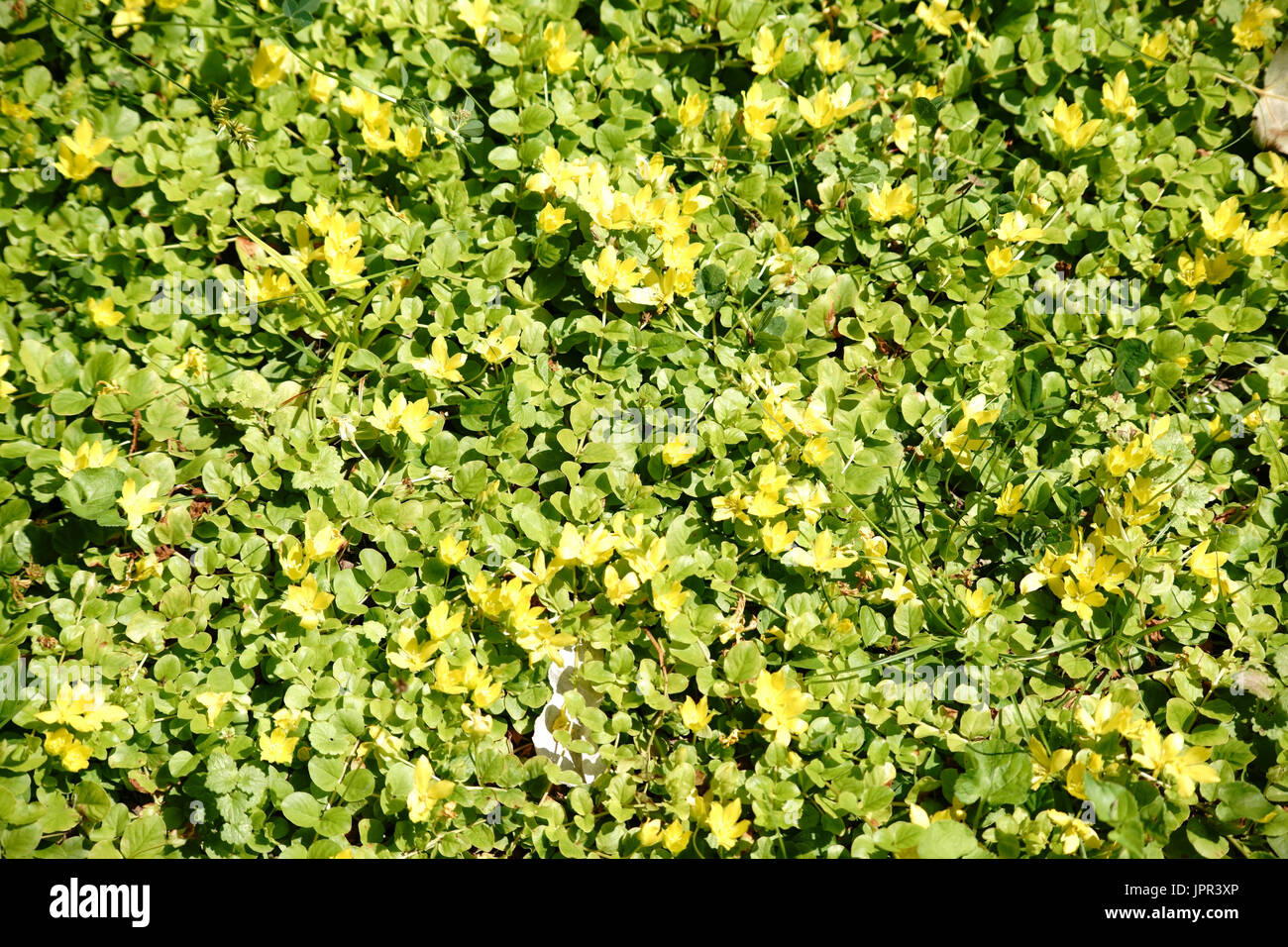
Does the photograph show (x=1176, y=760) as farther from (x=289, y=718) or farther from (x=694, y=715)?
(x=289, y=718)

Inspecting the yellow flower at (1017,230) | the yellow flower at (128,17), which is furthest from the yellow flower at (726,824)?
the yellow flower at (128,17)

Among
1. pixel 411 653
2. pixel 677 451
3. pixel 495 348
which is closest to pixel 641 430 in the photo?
pixel 677 451

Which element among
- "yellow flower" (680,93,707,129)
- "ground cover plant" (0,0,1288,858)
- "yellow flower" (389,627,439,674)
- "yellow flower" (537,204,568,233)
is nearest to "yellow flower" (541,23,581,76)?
"ground cover plant" (0,0,1288,858)

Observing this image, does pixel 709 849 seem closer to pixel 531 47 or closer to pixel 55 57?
pixel 531 47

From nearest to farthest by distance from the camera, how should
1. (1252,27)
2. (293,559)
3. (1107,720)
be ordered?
(1107,720) → (293,559) → (1252,27)

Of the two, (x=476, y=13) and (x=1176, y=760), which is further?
(x=476, y=13)
